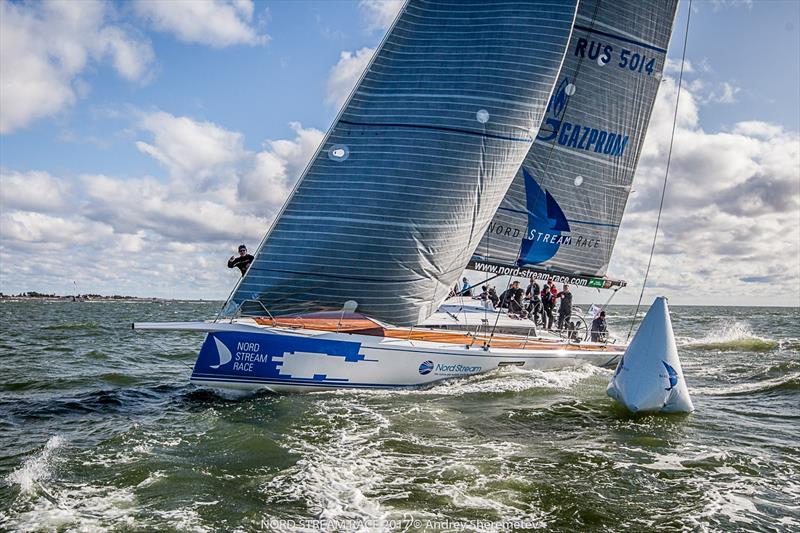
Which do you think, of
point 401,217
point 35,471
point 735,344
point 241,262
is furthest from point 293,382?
point 735,344

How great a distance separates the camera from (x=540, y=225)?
13.1m

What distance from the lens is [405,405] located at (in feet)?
25.6

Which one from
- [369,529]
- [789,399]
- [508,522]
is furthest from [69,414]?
[789,399]

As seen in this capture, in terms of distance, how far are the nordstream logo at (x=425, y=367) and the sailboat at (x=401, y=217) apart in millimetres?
20

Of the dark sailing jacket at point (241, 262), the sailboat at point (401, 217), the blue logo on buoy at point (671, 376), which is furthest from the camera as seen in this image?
the dark sailing jacket at point (241, 262)

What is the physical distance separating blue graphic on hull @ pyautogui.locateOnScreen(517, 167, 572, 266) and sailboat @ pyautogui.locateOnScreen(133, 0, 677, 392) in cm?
283

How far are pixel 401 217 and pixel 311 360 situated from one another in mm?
2399

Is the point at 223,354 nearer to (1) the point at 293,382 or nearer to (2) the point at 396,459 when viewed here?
(1) the point at 293,382

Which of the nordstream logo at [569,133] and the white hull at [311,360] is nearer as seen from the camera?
the white hull at [311,360]

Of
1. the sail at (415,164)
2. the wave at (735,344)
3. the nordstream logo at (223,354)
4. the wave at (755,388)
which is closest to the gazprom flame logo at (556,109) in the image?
the sail at (415,164)

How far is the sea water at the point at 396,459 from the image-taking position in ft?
14.2

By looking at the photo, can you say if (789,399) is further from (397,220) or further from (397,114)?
(397,114)

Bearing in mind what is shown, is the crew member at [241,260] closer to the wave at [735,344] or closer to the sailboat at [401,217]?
the sailboat at [401,217]

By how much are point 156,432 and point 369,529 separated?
358cm
